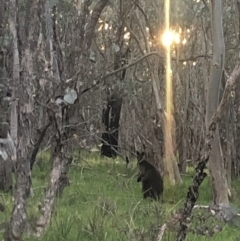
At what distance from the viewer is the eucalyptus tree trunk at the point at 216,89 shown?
7.54 m

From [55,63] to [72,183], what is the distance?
4.03 m

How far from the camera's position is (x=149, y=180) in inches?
413

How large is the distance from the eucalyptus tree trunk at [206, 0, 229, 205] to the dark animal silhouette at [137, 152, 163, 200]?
202cm

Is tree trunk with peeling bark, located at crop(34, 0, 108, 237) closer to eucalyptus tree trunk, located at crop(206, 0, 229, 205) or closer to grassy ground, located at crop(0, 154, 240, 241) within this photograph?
grassy ground, located at crop(0, 154, 240, 241)

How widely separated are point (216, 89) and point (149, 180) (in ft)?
10.3

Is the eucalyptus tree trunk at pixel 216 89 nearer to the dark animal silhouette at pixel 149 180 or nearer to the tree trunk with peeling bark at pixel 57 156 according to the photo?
the tree trunk with peeling bark at pixel 57 156

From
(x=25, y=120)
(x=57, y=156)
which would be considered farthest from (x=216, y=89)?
(x=25, y=120)

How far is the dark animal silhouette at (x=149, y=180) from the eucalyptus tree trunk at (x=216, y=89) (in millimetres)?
2017

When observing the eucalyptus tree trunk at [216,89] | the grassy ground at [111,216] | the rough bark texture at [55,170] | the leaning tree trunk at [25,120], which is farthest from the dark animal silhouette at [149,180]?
the leaning tree trunk at [25,120]

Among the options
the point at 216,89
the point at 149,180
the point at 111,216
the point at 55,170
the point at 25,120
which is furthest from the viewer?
the point at 149,180

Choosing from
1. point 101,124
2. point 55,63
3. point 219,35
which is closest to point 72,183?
point 55,63

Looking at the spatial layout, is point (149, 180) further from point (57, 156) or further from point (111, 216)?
point (57, 156)

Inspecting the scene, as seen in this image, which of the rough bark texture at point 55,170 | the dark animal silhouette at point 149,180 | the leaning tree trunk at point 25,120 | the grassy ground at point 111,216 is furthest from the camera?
the dark animal silhouette at point 149,180

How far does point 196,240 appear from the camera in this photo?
20.9 ft
